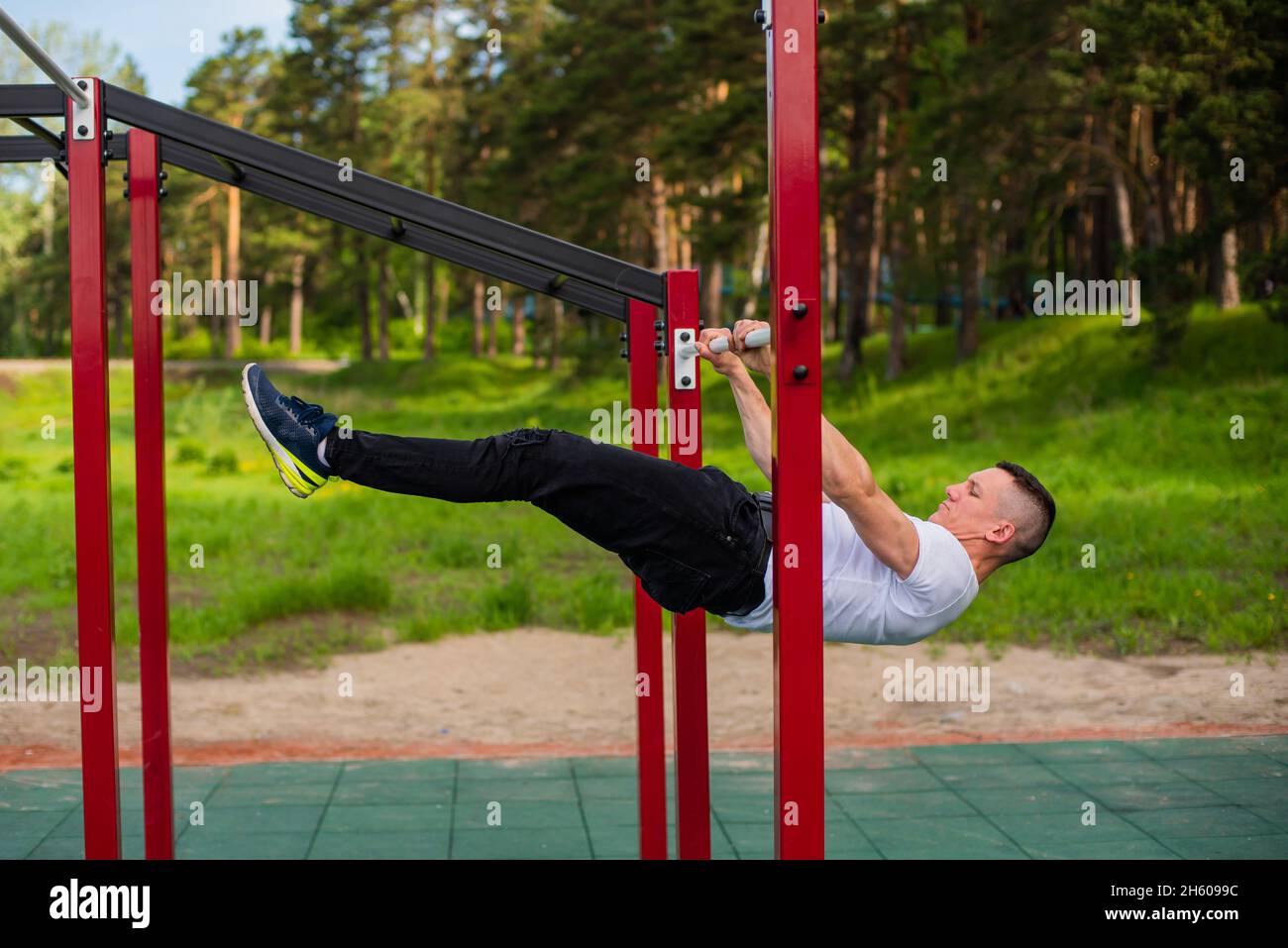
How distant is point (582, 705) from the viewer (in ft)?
23.3

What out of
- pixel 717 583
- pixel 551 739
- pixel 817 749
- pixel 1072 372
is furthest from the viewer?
pixel 1072 372

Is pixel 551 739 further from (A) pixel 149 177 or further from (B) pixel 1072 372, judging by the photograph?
(B) pixel 1072 372

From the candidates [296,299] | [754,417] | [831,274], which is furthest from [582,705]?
[296,299]

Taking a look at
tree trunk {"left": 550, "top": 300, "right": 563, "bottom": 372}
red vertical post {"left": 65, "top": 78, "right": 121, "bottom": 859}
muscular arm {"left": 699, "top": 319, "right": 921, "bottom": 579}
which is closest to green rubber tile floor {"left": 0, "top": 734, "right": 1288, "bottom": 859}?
red vertical post {"left": 65, "top": 78, "right": 121, "bottom": 859}

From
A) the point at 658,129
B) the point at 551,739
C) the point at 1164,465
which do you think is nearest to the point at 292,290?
the point at 658,129

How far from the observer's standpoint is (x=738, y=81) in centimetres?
1691

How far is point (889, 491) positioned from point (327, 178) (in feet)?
29.0

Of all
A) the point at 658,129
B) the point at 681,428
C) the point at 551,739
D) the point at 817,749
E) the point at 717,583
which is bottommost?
the point at 551,739

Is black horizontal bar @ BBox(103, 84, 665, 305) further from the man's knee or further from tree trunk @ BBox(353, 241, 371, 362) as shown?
tree trunk @ BBox(353, 241, 371, 362)

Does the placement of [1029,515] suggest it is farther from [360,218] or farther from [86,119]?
[86,119]

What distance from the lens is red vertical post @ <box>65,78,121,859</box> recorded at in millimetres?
2842

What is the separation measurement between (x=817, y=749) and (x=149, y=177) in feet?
7.18

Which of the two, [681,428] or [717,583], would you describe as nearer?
[717,583]

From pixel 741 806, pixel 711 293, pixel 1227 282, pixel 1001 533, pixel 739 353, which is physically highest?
pixel 711 293
